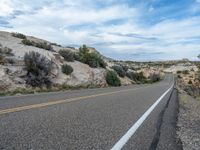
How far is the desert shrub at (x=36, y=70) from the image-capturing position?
978 inches

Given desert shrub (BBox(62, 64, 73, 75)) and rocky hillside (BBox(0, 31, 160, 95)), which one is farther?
desert shrub (BBox(62, 64, 73, 75))

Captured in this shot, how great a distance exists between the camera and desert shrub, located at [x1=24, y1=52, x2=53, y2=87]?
978 inches

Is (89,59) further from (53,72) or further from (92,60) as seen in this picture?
(53,72)

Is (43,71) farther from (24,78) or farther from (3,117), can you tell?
(3,117)

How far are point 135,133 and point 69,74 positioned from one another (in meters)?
24.3

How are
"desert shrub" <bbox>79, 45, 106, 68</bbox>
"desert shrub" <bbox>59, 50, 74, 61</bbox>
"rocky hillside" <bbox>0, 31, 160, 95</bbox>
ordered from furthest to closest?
"desert shrub" <bbox>79, 45, 106, 68</bbox> → "desert shrub" <bbox>59, 50, 74, 61</bbox> → "rocky hillside" <bbox>0, 31, 160, 95</bbox>

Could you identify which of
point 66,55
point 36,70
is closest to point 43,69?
point 36,70

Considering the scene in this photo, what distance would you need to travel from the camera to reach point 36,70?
84.3 ft

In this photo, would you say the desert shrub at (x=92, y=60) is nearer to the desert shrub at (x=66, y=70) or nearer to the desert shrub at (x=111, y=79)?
the desert shrub at (x=111, y=79)

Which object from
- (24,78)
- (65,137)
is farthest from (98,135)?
(24,78)

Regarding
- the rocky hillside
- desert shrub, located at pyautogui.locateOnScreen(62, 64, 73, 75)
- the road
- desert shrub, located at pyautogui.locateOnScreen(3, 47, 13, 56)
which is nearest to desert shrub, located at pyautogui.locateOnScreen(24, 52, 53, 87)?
the rocky hillside

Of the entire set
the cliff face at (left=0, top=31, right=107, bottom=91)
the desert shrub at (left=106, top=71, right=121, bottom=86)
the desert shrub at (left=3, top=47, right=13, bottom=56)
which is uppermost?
the desert shrub at (left=3, top=47, right=13, bottom=56)

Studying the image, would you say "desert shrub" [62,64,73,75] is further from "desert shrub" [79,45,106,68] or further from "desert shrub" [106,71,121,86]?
"desert shrub" [106,71,121,86]

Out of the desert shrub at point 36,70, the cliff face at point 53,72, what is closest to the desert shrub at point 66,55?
the cliff face at point 53,72
